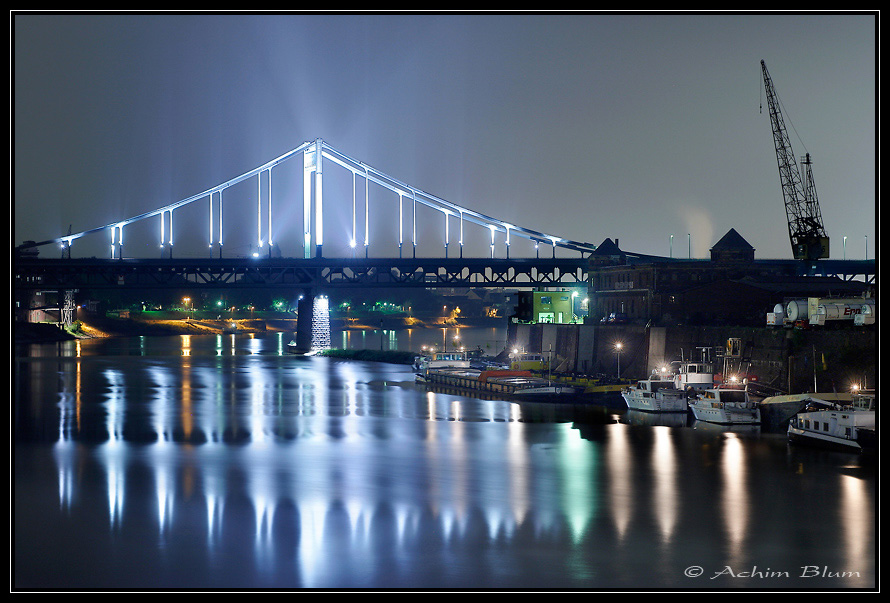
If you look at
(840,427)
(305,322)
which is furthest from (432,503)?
(305,322)

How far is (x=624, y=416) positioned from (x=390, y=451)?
1347 cm

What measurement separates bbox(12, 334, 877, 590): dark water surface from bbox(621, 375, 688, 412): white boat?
1341 millimetres

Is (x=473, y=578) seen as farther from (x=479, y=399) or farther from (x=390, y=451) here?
(x=479, y=399)

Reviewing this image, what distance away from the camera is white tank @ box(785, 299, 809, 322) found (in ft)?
Answer: 176

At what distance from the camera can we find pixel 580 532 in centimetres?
2439

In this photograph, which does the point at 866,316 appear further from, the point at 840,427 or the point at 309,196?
the point at 309,196

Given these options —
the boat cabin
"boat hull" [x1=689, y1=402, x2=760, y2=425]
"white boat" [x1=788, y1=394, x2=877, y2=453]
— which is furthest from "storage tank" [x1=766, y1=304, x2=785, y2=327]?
"white boat" [x1=788, y1=394, x2=877, y2=453]

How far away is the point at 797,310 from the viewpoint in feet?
177

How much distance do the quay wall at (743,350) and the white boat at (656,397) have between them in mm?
4492

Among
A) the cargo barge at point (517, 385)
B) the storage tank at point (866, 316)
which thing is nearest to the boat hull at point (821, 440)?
the cargo barge at point (517, 385)

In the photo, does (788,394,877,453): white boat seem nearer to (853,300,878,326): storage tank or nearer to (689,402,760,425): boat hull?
(689,402,760,425): boat hull

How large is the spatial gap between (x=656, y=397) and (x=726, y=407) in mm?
5505

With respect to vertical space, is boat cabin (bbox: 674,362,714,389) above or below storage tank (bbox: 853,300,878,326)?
below
